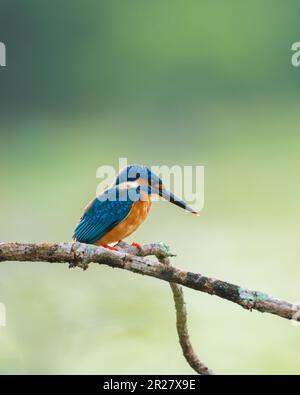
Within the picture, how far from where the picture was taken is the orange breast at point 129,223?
3.96m

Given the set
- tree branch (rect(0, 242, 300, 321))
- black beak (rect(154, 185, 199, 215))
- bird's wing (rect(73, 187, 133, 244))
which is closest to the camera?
tree branch (rect(0, 242, 300, 321))

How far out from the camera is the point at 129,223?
13.1 feet

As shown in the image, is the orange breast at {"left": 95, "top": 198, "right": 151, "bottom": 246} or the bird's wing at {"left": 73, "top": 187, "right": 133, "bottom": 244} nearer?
the bird's wing at {"left": 73, "top": 187, "right": 133, "bottom": 244}

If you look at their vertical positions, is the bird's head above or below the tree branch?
above

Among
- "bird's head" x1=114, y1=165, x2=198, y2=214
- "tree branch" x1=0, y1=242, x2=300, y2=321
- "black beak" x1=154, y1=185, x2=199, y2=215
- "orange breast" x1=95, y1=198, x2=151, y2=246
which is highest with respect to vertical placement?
"bird's head" x1=114, y1=165, x2=198, y2=214

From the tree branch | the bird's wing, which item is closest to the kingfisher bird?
the bird's wing

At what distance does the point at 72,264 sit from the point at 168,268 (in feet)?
1.24

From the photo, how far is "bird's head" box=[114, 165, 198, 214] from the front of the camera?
3936 mm

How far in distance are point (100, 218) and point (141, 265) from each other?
60 centimetres

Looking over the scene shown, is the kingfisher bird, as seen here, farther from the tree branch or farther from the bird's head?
the tree branch

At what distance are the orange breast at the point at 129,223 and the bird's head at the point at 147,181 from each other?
8cm
